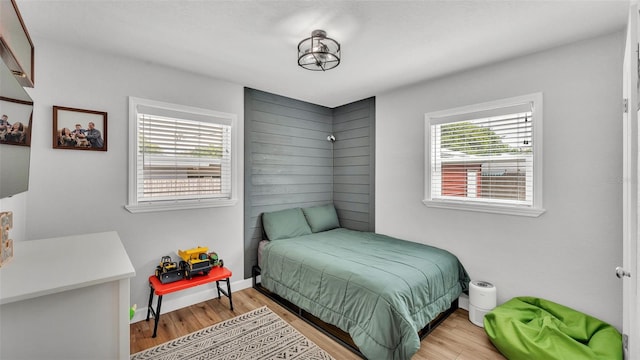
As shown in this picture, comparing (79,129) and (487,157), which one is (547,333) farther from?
(79,129)

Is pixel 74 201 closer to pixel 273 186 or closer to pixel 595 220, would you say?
pixel 273 186

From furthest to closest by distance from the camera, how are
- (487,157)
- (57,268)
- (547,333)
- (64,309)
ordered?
(487,157)
(547,333)
(57,268)
(64,309)

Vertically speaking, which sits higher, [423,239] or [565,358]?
Result: [423,239]

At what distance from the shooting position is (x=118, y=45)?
93.4 inches

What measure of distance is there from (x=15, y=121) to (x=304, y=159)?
302 cm

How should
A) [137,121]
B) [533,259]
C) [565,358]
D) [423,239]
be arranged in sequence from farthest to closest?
[423,239]
[137,121]
[533,259]
[565,358]

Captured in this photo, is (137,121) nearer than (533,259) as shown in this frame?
No

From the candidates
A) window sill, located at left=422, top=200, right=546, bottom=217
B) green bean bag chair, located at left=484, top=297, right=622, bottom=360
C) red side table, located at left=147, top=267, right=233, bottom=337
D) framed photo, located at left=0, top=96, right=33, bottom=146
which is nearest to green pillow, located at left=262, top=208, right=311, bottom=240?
red side table, located at left=147, top=267, right=233, bottom=337

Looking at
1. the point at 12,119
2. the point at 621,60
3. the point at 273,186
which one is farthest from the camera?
the point at 273,186

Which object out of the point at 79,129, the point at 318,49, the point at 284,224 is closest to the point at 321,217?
the point at 284,224

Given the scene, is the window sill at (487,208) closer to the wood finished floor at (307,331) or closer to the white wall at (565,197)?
the white wall at (565,197)

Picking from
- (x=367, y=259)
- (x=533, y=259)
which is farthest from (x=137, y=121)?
(x=533, y=259)

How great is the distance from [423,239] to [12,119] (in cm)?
342

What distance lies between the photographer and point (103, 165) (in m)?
2.51
